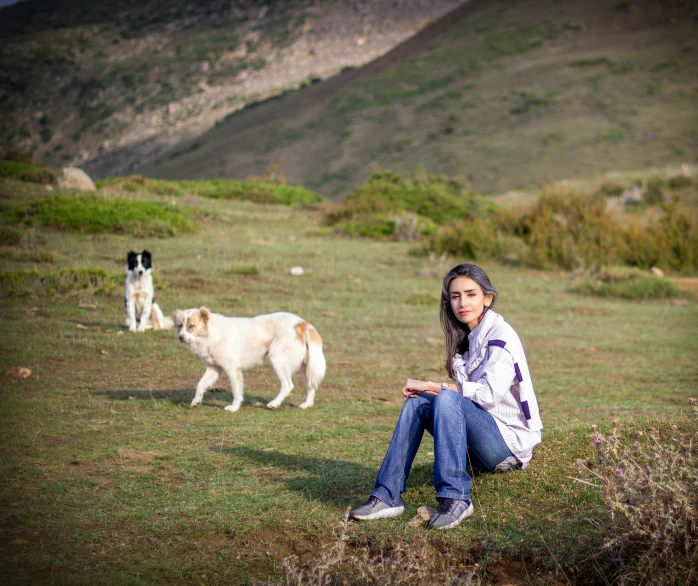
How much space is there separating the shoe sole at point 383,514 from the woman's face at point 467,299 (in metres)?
1.31

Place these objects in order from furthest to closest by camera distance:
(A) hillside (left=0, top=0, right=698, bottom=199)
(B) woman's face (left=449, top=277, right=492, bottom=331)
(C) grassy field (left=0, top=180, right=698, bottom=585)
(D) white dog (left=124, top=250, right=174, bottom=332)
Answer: (A) hillside (left=0, top=0, right=698, bottom=199), (D) white dog (left=124, top=250, right=174, bottom=332), (B) woman's face (left=449, top=277, right=492, bottom=331), (C) grassy field (left=0, top=180, right=698, bottom=585)

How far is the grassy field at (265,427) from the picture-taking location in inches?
185

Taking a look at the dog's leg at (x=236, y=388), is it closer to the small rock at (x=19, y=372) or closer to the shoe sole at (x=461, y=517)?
the small rock at (x=19, y=372)

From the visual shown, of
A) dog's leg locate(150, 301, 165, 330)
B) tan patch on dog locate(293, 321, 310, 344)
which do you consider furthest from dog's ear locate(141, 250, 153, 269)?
tan patch on dog locate(293, 321, 310, 344)

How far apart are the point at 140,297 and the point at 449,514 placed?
25.7ft

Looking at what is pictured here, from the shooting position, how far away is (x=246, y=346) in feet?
27.6

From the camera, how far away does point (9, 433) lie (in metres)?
7.00

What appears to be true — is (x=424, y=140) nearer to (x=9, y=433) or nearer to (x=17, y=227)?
(x=17, y=227)

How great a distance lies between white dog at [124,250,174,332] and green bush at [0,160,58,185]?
16.1 meters

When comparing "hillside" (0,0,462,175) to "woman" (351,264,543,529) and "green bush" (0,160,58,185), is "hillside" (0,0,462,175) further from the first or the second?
"woman" (351,264,543,529)

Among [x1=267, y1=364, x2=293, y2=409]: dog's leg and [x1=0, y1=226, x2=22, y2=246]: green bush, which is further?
[x1=0, y1=226, x2=22, y2=246]: green bush

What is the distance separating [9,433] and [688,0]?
98081mm

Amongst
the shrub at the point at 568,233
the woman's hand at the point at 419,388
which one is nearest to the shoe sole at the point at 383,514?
the woman's hand at the point at 419,388

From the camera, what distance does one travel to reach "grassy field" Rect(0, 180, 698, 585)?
15.4ft
